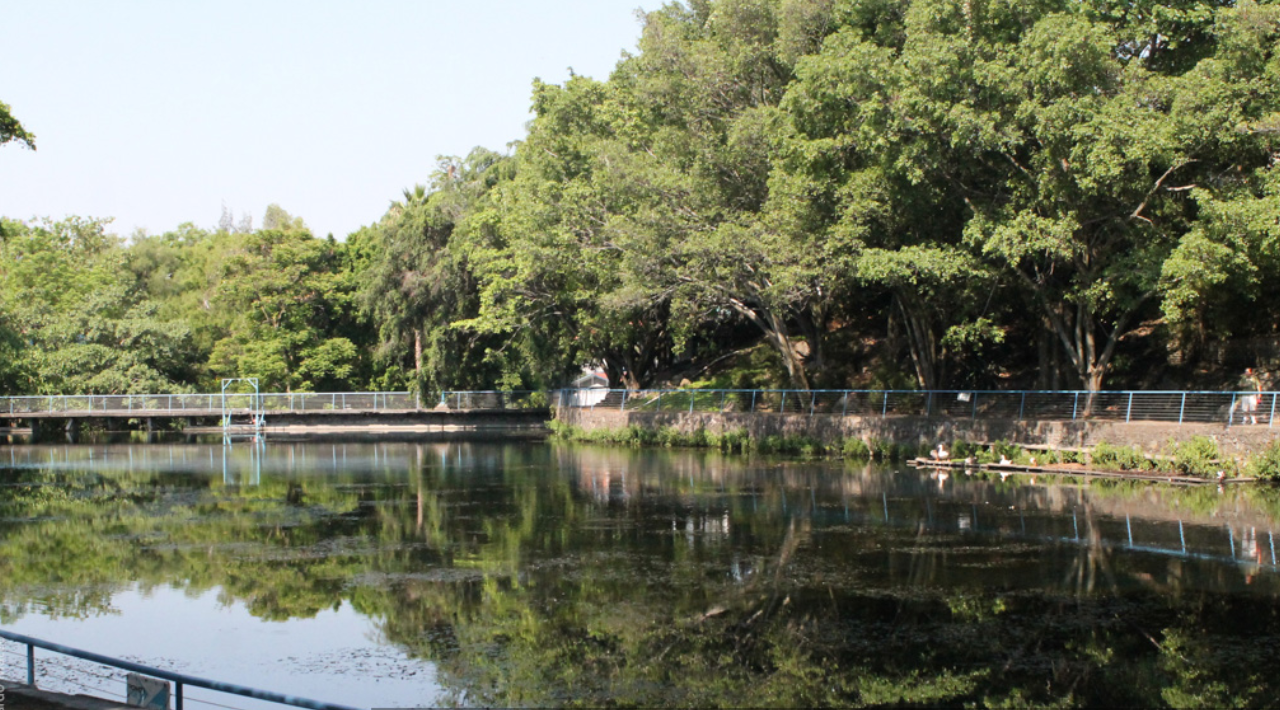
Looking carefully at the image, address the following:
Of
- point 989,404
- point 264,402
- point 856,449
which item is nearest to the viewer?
point 989,404

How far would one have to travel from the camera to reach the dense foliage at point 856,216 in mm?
25812

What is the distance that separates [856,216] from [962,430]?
7287 millimetres

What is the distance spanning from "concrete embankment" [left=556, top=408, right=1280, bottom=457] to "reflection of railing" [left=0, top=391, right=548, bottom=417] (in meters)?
13.6

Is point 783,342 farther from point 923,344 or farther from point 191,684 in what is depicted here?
point 191,684

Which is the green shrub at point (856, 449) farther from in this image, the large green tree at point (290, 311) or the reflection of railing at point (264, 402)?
the large green tree at point (290, 311)

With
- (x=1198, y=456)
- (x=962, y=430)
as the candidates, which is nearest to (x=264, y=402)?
(x=962, y=430)

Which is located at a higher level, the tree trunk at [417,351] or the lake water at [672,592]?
the tree trunk at [417,351]

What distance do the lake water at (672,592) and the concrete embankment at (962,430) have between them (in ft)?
8.83

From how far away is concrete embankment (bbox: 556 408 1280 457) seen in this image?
2698cm

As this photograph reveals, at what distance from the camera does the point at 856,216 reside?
101ft

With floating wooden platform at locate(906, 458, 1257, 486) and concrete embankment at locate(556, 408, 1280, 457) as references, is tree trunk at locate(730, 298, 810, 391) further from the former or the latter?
floating wooden platform at locate(906, 458, 1257, 486)

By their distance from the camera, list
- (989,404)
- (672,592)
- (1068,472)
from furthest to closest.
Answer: (989,404), (1068,472), (672,592)

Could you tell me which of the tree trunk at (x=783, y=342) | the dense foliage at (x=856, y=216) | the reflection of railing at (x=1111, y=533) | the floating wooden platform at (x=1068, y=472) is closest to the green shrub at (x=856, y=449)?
the floating wooden platform at (x=1068, y=472)

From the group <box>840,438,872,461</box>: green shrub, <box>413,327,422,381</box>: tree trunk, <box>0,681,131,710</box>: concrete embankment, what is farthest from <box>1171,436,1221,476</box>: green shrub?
<box>413,327,422,381</box>: tree trunk
